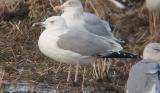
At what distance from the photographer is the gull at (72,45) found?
7.81 meters

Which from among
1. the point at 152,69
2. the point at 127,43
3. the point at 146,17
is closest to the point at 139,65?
the point at 152,69

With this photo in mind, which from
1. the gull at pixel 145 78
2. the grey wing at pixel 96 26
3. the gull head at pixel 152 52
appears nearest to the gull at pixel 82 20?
the grey wing at pixel 96 26

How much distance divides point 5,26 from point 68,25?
1888 millimetres

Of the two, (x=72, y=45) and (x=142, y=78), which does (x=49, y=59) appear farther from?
(x=142, y=78)

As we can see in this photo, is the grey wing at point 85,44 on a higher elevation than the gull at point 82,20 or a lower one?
lower

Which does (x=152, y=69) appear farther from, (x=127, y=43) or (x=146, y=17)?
(x=146, y=17)

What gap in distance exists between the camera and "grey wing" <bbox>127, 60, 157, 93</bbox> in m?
5.95

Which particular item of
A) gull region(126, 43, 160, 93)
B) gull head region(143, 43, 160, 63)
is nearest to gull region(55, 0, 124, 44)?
gull head region(143, 43, 160, 63)

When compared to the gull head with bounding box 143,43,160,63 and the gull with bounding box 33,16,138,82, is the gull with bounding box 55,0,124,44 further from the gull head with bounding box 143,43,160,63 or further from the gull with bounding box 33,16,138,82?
the gull head with bounding box 143,43,160,63

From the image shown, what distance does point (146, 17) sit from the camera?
10.4 meters

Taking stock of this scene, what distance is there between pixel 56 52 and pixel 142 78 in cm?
195

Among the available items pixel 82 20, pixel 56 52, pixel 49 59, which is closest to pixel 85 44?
pixel 56 52

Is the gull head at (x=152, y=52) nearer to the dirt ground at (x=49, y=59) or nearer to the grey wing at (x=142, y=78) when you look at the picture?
the grey wing at (x=142, y=78)

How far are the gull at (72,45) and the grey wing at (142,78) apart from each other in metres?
1.61
